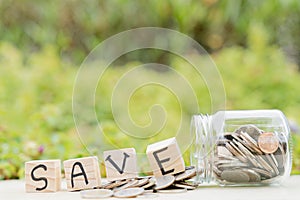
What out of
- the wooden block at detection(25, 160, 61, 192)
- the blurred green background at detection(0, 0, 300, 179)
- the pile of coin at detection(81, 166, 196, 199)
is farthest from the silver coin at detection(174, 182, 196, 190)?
the blurred green background at detection(0, 0, 300, 179)

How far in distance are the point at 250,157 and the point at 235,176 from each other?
5 cm

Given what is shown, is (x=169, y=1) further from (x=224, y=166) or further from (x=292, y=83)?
Result: (x=224, y=166)

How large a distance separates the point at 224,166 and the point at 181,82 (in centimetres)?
87

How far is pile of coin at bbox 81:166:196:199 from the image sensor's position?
932 mm

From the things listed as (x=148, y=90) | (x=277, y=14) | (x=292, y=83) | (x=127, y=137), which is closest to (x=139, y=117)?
(x=148, y=90)

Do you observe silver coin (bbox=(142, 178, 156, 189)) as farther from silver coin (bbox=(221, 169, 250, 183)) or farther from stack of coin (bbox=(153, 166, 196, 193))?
silver coin (bbox=(221, 169, 250, 183))

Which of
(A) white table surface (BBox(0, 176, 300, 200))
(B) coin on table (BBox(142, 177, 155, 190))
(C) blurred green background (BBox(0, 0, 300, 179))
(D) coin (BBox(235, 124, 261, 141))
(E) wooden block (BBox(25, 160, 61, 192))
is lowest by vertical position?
(A) white table surface (BBox(0, 176, 300, 200))

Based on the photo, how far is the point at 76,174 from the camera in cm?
99

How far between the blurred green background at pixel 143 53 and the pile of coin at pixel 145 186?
73 centimetres

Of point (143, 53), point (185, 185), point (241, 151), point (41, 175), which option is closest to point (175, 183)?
point (185, 185)

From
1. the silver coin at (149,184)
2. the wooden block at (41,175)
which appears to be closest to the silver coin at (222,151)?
the silver coin at (149,184)

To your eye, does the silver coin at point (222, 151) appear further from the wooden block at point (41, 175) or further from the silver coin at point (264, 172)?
the wooden block at point (41, 175)

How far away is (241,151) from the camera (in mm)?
972

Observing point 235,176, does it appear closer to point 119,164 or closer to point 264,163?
point 264,163
